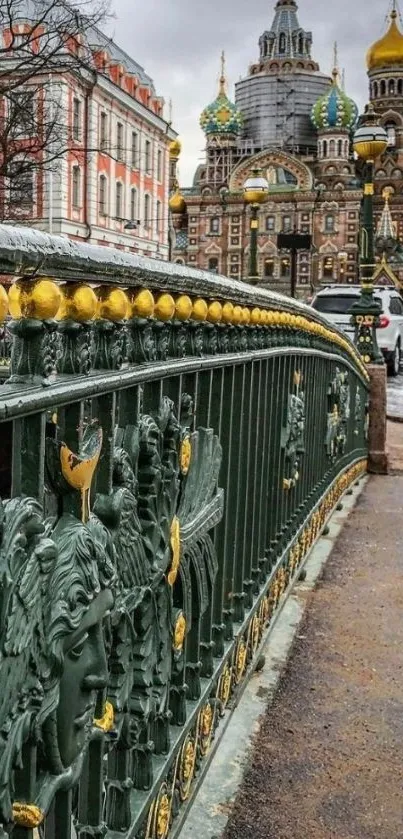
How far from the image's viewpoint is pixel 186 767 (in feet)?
7.06

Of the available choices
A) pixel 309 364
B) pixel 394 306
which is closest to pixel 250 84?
pixel 394 306

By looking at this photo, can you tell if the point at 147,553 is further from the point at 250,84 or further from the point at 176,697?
the point at 250,84

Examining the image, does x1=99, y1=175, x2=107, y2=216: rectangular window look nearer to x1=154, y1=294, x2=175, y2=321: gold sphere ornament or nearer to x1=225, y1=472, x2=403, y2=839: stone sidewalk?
x1=225, y1=472, x2=403, y2=839: stone sidewalk

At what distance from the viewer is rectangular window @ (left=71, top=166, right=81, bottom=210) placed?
3197cm

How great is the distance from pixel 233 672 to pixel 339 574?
186 centimetres

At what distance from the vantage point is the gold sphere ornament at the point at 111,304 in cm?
136

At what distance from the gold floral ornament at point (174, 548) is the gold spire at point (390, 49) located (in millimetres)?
74588

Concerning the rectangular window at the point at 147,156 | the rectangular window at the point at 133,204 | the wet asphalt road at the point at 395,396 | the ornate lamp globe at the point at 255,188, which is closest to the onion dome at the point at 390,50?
the rectangular window at the point at 147,156

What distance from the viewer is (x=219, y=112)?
71812 mm

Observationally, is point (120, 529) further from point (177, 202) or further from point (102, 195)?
point (177, 202)

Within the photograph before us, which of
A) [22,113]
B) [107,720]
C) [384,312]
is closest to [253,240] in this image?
[22,113]

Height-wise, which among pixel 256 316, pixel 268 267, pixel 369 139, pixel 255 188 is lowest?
pixel 256 316

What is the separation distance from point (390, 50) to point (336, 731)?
7499cm

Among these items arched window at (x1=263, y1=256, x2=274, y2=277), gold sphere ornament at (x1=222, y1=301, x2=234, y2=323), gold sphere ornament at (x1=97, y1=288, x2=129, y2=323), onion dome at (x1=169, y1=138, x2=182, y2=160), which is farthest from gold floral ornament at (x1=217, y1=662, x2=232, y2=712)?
arched window at (x1=263, y1=256, x2=274, y2=277)
